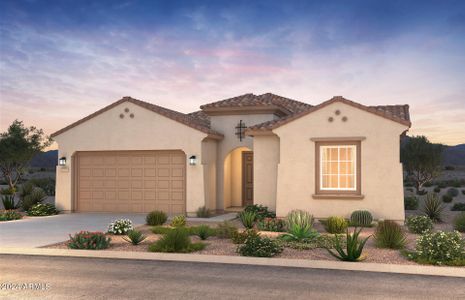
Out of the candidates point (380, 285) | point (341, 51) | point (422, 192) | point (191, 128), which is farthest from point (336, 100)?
point (422, 192)

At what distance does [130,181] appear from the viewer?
21.0 meters

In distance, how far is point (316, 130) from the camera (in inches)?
695

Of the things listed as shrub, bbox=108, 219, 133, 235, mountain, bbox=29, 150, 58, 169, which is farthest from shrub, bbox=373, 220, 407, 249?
mountain, bbox=29, 150, 58, 169

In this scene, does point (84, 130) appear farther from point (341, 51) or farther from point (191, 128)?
point (341, 51)

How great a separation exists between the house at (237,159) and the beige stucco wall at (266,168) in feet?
0.13

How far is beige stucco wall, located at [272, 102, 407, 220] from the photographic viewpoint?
16.9 m

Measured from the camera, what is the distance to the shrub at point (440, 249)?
10.3 meters

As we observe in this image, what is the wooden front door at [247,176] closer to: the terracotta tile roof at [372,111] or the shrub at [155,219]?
the terracotta tile roof at [372,111]

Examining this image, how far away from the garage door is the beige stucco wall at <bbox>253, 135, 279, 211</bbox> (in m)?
3.12

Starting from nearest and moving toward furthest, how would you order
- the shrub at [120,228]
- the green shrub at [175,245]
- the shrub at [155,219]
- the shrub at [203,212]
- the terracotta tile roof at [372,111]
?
the green shrub at [175,245]
the shrub at [120,228]
the terracotta tile roof at [372,111]
the shrub at [155,219]
the shrub at [203,212]

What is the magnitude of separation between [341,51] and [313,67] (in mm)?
2060

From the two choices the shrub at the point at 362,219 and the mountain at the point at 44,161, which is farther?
the mountain at the point at 44,161

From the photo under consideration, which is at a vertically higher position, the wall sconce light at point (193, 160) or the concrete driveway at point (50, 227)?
the wall sconce light at point (193, 160)

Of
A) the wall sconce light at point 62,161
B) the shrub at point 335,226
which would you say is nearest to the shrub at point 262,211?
the shrub at point 335,226
